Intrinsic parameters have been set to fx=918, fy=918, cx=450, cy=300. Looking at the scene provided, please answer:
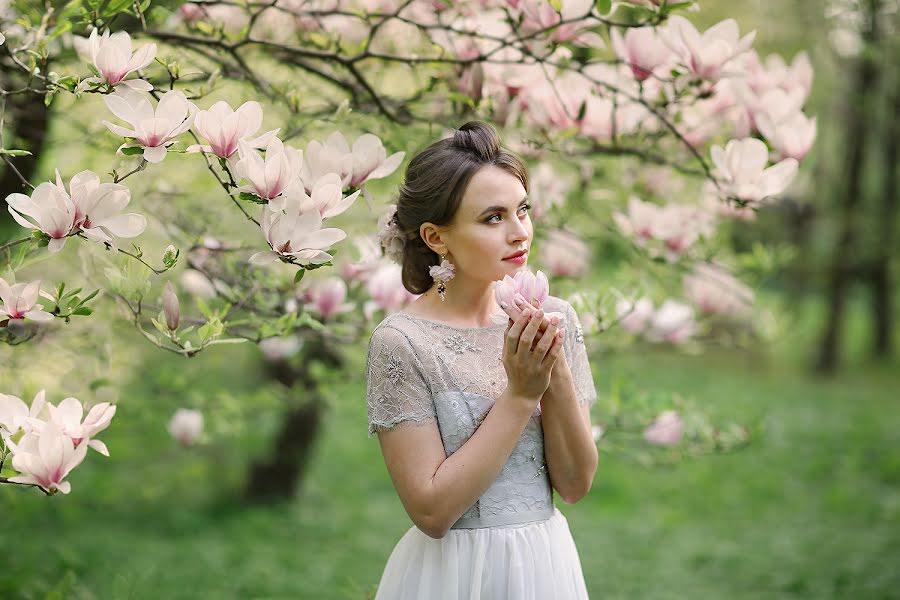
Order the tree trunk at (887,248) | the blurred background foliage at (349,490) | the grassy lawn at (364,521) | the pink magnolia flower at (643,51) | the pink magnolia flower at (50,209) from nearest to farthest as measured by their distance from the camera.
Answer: the pink magnolia flower at (50,209)
the pink magnolia flower at (643,51)
the blurred background foliage at (349,490)
the grassy lawn at (364,521)
the tree trunk at (887,248)

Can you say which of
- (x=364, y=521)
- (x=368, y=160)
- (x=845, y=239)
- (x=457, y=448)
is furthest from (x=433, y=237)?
(x=845, y=239)

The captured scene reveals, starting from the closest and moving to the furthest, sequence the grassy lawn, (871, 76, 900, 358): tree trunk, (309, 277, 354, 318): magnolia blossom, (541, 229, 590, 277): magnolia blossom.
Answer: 1. (309, 277, 354, 318): magnolia blossom
2. (541, 229, 590, 277): magnolia blossom
3. the grassy lawn
4. (871, 76, 900, 358): tree trunk

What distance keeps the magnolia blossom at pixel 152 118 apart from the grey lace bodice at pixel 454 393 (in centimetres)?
52

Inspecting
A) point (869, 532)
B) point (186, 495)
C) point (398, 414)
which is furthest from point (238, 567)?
point (869, 532)

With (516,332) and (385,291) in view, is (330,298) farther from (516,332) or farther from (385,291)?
(516,332)

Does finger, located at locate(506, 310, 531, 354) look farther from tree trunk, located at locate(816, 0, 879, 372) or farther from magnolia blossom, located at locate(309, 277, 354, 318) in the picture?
tree trunk, located at locate(816, 0, 879, 372)

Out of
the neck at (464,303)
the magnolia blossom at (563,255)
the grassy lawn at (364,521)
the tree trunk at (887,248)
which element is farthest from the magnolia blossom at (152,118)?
the tree trunk at (887,248)

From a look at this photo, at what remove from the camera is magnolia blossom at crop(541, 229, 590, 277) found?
2607mm

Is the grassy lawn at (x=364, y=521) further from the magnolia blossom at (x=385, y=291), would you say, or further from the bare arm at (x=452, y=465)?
the bare arm at (x=452, y=465)

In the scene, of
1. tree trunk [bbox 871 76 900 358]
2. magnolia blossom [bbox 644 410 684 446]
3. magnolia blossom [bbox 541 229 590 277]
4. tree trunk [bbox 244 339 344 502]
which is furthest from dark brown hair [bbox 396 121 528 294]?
tree trunk [bbox 871 76 900 358]

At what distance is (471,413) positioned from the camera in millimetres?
1685

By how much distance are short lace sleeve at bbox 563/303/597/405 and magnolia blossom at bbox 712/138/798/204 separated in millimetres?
428

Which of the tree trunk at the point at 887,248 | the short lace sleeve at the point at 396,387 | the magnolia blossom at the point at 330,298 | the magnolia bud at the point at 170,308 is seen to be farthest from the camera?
the tree trunk at the point at 887,248

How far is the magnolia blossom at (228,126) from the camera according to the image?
1457mm
